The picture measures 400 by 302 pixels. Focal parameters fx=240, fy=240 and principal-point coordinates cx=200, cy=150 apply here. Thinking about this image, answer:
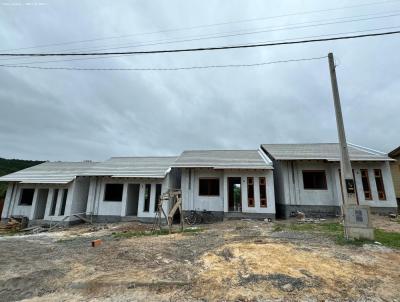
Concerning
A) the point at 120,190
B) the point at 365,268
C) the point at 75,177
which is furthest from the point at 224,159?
the point at 365,268

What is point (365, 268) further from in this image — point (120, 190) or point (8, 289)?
point (120, 190)

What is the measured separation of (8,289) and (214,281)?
462cm

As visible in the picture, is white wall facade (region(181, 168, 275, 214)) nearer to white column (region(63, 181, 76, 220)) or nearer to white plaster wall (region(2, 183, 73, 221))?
white column (region(63, 181, 76, 220))

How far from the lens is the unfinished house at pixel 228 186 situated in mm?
16828

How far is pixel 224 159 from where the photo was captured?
19047 mm

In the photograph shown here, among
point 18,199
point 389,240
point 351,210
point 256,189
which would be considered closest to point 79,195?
point 18,199

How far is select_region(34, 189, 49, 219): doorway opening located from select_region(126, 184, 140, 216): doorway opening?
290 inches

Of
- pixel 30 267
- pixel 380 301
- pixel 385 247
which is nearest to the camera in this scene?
pixel 380 301

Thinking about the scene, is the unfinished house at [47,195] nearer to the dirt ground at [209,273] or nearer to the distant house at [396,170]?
the dirt ground at [209,273]

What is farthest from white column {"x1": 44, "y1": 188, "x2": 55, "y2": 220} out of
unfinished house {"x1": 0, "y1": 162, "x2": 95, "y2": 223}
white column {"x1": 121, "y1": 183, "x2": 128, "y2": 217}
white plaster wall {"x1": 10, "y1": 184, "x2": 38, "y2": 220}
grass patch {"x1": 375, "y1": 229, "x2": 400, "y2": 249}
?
grass patch {"x1": 375, "y1": 229, "x2": 400, "y2": 249}

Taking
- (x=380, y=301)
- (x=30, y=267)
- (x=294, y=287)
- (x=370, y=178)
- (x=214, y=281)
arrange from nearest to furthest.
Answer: (x=380, y=301)
(x=294, y=287)
(x=214, y=281)
(x=30, y=267)
(x=370, y=178)

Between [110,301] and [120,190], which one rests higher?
[120,190]

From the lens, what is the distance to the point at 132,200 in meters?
19.9

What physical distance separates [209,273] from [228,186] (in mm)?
11949
